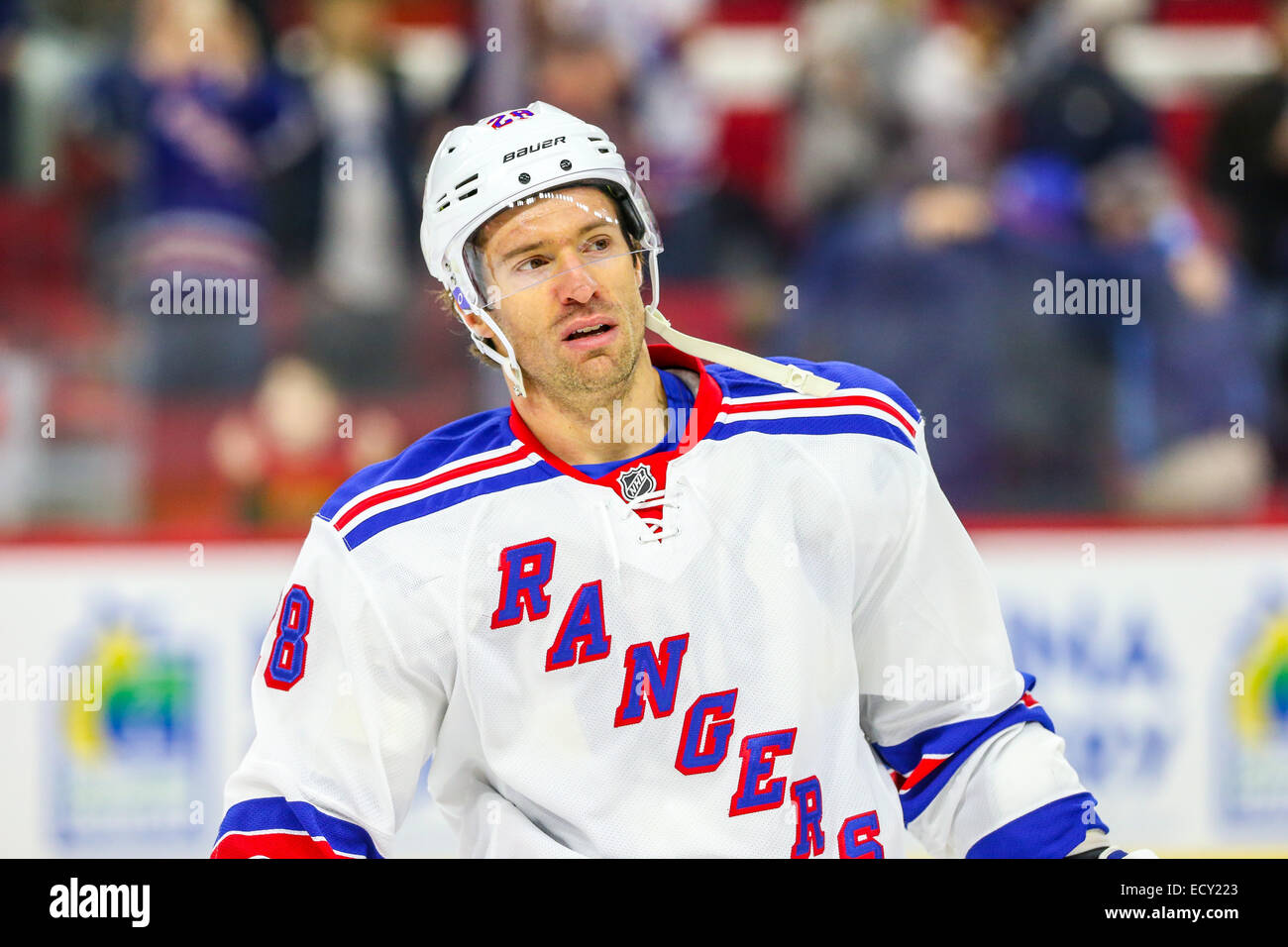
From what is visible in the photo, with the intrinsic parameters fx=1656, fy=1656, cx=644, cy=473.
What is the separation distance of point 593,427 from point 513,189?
34 cm

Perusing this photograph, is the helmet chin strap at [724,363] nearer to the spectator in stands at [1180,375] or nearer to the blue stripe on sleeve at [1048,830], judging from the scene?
the blue stripe on sleeve at [1048,830]

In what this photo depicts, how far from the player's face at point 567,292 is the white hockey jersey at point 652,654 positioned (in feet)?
0.42

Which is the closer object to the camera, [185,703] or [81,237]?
[185,703]

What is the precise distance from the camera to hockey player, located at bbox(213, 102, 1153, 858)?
2197mm

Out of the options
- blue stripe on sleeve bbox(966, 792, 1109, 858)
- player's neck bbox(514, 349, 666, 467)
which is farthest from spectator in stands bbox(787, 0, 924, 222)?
blue stripe on sleeve bbox(966, 792, 1109, 858)

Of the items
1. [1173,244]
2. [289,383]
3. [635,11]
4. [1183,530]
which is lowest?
[1183,530]

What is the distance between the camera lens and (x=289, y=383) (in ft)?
14.4

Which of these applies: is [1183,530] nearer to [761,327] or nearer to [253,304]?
[761,327]

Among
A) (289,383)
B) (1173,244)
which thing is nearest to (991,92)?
(1173,244)

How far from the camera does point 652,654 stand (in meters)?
2.20

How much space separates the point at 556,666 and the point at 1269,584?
238 centimetres

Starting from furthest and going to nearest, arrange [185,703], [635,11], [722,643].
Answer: [635,11] < [185,703] < [722,643]

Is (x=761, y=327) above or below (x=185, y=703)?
above

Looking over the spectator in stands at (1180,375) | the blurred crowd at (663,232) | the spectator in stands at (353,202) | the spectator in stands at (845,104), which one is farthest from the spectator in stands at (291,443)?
the spectator in stands at (1180,375)
